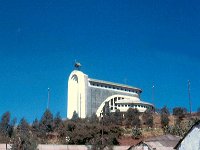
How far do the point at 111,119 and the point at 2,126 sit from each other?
22844 mm

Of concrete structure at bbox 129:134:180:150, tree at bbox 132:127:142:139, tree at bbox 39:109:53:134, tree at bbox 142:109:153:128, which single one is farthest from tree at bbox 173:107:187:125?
concrete structure at bbox 129:134:180:150

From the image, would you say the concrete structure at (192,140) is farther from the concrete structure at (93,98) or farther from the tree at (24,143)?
the concrete structure at (93,98)

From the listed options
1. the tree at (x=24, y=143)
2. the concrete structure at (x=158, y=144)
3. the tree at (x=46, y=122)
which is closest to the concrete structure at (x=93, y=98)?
the tree at (x=46, y=122)

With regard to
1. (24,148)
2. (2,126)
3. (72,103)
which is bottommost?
(24,148)

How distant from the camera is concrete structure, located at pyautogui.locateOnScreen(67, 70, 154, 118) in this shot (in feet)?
347

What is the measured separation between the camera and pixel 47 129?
77688 mm

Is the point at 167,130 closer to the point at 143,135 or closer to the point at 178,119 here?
the point at 143,135

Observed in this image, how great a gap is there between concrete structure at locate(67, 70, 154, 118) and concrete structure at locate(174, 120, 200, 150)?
237 ft

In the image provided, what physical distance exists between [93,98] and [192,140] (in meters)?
80.7

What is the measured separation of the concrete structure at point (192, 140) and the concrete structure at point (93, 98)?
72134 millimetres

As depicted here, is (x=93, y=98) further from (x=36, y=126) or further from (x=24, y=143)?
(x=24, y=143)

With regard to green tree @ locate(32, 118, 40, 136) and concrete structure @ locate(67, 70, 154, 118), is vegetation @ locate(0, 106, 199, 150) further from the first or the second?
concrete structure @ locate(67, 70, 154, 118)

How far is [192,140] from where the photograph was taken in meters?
29.4

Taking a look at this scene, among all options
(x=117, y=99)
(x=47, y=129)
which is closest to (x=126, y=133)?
(x=47, y=129)
